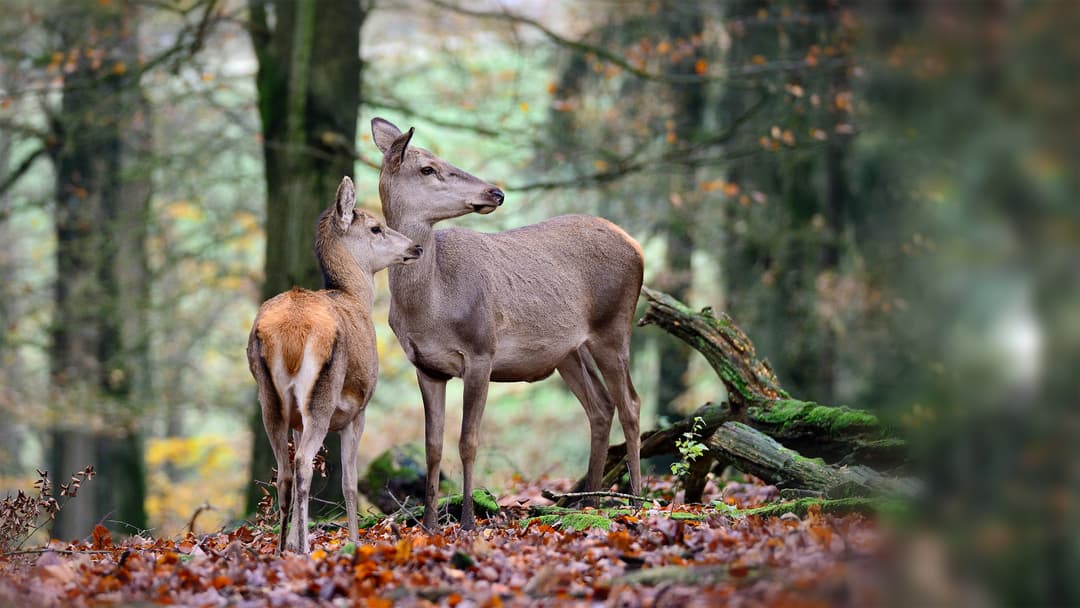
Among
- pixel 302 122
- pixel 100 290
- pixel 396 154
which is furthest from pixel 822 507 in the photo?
pixel 100 290

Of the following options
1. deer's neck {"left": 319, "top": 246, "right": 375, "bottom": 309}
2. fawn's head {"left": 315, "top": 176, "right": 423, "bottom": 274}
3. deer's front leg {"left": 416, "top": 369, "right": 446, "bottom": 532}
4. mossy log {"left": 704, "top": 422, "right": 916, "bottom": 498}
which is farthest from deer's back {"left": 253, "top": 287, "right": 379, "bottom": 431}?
mossy log {"left": 704, "top": 422, "right": 916, "bottom": 498}

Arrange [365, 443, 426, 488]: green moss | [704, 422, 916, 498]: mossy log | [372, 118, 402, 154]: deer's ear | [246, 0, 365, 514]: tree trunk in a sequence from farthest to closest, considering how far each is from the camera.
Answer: [246, 0, 365, 514]: tree trunk
[365, 443, 426, 488]: green moss
[372, 118, 402, 154]: deer's ear
[704, 422, 916, 498]: mossy log

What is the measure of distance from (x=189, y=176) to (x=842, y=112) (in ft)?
32.6

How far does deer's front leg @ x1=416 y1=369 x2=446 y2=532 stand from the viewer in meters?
8.17

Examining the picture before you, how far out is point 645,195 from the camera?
1867cm

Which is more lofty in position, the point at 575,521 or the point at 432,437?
the point at 432,437

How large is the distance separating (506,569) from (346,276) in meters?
3.23

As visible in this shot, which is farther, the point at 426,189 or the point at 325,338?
the point at 426,189

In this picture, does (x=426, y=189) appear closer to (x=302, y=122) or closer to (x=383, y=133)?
(x=383, y=133)

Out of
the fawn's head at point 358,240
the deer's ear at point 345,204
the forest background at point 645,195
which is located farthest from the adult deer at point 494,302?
the forest background at point 645,195

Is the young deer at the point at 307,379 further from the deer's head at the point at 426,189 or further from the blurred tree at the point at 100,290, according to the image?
the blurred tree at the point at 100,290

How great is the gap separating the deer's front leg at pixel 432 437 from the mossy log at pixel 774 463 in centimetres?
198

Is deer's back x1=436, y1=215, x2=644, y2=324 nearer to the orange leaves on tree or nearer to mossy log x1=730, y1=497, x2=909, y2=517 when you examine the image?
mossy log x1=730, y1=497, x2=909, y2=517

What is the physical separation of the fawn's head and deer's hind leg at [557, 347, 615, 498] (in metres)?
2.30
